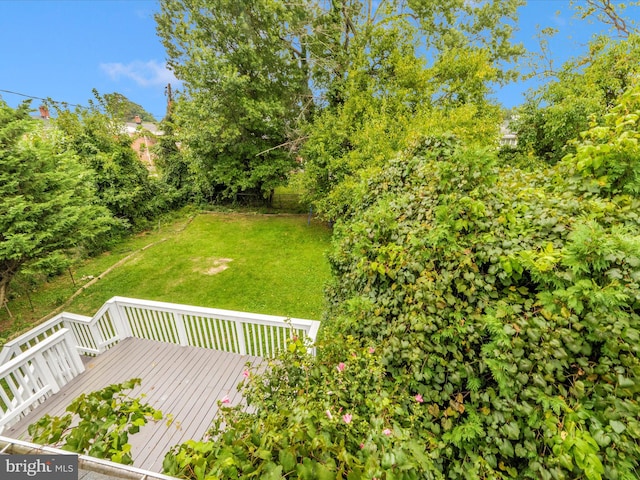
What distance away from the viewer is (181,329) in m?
4.91

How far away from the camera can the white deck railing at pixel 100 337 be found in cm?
379

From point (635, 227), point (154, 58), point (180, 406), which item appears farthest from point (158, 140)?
point (635, 227)

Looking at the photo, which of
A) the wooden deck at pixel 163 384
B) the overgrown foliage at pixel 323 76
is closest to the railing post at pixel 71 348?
the wooden deck at pixel 163 384

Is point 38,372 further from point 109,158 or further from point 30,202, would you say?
point 109,158

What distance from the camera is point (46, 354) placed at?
4.08 metres

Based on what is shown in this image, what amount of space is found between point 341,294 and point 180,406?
2.79 m

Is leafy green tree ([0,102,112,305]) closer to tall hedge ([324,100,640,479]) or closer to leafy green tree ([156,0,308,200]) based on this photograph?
tall hedge ([324,100,640,479])

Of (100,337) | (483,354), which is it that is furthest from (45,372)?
(483,354)

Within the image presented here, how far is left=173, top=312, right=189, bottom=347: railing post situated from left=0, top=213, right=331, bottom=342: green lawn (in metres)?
2.21

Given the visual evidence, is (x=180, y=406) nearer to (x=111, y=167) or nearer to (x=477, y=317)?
(x=477, y=317)

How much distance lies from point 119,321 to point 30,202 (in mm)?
2916

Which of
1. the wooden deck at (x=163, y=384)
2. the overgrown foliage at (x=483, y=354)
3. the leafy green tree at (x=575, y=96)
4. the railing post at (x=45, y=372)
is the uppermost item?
the leafy green tree at (x=575, y=96)

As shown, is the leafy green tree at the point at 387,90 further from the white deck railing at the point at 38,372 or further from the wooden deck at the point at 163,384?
the white deck railing at the point at 38,372

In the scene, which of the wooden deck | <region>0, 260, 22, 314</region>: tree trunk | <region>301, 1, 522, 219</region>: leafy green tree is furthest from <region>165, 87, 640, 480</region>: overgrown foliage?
<region>0, 260, 22, 314</region>: tree trunk
